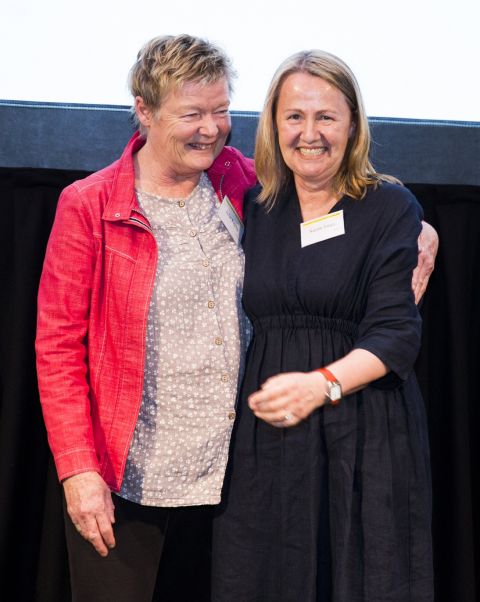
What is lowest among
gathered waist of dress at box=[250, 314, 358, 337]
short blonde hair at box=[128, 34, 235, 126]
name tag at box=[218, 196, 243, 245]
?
gathered waist of dress at box=[250, 314, 358, 337]

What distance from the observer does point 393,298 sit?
6.01 feet

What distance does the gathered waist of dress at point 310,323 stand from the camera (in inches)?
76.0

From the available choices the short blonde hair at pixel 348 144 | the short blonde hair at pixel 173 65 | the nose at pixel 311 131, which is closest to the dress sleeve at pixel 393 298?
the short blonde hair at pixel 348 144

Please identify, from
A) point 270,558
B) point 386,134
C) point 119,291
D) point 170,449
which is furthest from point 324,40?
point 270,558

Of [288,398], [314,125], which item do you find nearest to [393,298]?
[288,398]

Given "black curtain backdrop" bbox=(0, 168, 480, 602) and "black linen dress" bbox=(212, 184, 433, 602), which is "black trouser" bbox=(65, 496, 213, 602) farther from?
"black curtain backdrop" bbox=(0, 168, 480, 602)

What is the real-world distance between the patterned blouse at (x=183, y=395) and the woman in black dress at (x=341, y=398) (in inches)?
2.2

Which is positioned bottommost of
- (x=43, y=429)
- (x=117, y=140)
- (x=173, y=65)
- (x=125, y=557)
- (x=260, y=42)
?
(x=125, y=557)

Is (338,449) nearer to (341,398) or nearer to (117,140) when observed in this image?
(341,398)

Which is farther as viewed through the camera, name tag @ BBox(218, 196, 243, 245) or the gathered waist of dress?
name tag @ BBox(218, 196, 243, 245)

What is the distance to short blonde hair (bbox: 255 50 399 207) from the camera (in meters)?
1.95

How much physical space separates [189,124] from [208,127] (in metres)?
0.05

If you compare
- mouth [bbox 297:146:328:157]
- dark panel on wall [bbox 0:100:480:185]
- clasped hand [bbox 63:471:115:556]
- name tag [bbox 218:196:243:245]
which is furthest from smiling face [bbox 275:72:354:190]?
clasped hand [bbox 63:471:115:556]

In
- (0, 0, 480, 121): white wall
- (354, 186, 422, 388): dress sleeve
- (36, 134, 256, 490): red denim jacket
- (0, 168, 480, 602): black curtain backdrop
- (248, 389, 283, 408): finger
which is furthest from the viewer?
(0, 0, 480, 121): white wall
